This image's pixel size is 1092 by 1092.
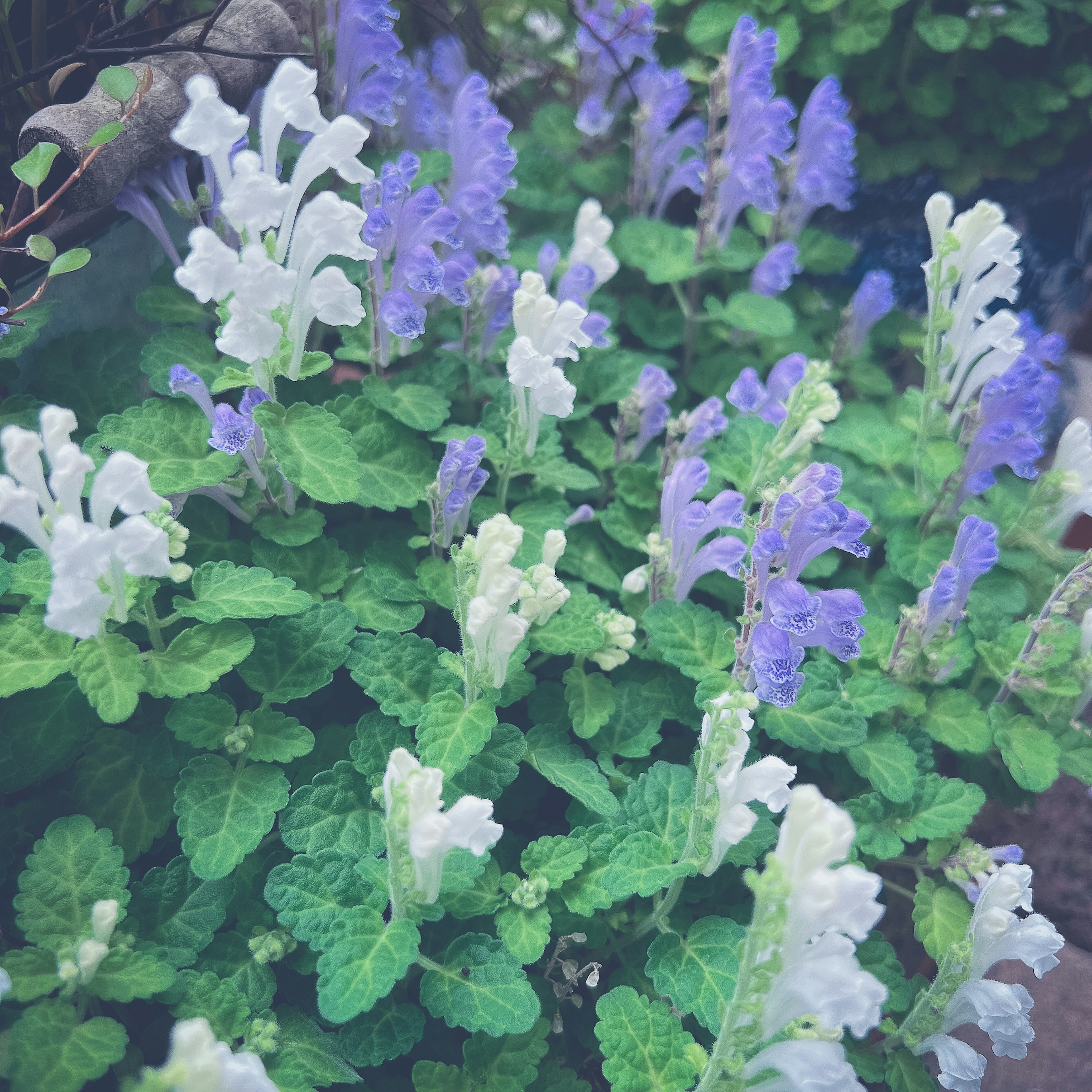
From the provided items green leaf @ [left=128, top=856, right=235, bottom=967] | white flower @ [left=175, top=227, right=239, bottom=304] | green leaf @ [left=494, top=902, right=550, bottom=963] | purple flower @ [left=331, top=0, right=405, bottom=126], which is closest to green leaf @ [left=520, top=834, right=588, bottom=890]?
green leaf @ [left=494, top=902, right=550, bottom=963]

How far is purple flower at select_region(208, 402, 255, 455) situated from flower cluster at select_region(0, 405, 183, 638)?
24 centimetres

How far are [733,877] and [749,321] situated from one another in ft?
4.80

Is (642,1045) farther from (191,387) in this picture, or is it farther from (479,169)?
(479,169)

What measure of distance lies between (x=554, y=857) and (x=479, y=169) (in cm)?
158

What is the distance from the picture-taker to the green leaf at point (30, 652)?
1476 mm

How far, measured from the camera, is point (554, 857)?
1713mm

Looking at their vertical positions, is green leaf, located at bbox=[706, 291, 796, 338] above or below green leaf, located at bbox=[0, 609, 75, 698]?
above

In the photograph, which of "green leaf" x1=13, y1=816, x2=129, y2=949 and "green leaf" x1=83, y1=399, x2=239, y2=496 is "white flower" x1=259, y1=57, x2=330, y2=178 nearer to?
"green leaf" x1=83, y1=399, x2=239, y2=496

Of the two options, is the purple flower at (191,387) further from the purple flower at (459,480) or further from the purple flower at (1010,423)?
the purple flower at (1010,423)

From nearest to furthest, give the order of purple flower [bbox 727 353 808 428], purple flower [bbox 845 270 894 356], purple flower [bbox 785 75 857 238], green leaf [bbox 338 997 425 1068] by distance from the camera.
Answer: green leaf [bbox 338 997 425 1068]
purple flower [bbox 727 353 808 428]
purple flower [bbox 785 75 857 238]
purple flower [bbox 845 270 894 356]

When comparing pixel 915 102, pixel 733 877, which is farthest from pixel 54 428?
pixel 915 102

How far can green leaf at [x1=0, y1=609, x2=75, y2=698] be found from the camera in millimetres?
1476

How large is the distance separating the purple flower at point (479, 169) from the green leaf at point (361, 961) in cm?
151

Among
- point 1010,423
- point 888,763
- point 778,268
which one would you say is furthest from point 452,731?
point 778,268
